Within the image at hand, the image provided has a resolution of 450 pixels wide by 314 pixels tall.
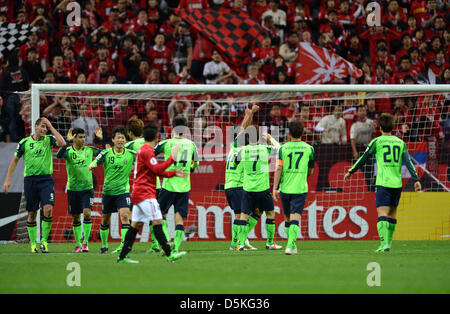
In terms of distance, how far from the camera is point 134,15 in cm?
1933

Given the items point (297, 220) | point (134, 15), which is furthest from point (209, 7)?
point (297, 220)

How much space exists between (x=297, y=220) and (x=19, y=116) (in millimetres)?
8053

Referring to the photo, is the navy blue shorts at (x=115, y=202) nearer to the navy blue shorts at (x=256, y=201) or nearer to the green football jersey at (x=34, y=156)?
the green football jersey at (x=34, y=156)

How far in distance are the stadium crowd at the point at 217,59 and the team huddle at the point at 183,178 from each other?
3194 millimetres

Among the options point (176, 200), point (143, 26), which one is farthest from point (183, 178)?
point (143, 26)

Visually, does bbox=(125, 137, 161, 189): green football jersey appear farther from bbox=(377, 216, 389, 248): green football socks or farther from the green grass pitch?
bbox=(377, 216, 389, 248): green football socks

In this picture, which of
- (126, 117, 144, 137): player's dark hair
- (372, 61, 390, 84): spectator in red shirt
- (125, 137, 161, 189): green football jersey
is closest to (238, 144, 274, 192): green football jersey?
(125, 137, 161, 189): green football jersey

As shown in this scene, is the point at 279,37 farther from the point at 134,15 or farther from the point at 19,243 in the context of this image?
the point at 19,243

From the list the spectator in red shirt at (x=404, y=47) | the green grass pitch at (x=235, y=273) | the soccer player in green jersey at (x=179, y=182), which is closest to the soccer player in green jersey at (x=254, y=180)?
the green grass pitch at (x=235, y=273)

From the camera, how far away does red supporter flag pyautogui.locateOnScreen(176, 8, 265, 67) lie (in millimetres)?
17672

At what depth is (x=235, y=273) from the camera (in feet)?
26.3

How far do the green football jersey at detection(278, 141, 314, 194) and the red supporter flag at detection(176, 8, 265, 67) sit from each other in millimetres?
7279

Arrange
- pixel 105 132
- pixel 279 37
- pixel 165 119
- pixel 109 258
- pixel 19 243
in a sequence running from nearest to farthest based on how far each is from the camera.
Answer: pixel 109 258 → pixel 19 243 → pixel 105 132 → pixel 165 119 → pixel 279 37

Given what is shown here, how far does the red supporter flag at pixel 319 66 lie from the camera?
56.2ft
